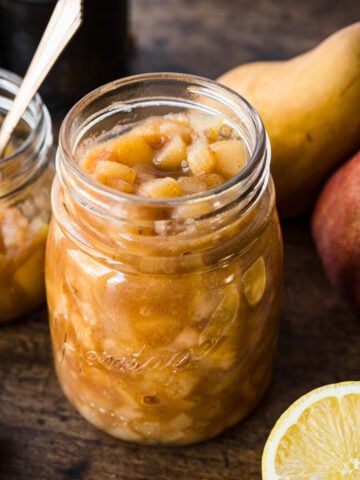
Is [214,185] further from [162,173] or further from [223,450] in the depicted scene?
[223,450]

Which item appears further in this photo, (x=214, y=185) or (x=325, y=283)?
(x=325, y=283)

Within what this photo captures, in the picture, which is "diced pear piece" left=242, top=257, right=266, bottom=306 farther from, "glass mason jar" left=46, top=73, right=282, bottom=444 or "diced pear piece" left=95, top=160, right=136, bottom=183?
"diced pear piece" left=95, top=160, right=136, bottom=183

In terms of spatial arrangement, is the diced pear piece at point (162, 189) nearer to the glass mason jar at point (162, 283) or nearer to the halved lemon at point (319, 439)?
the glass mason jar at point (162, 283)

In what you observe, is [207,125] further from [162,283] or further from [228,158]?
[162,283]

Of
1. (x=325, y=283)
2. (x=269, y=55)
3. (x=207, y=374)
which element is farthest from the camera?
(x=269, y=55)


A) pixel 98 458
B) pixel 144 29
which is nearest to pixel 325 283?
pixel 98 458

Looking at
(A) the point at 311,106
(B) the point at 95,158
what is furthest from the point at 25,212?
(A) the point at 311,106

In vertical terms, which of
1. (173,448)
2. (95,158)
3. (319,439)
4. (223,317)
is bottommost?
(173,448)
